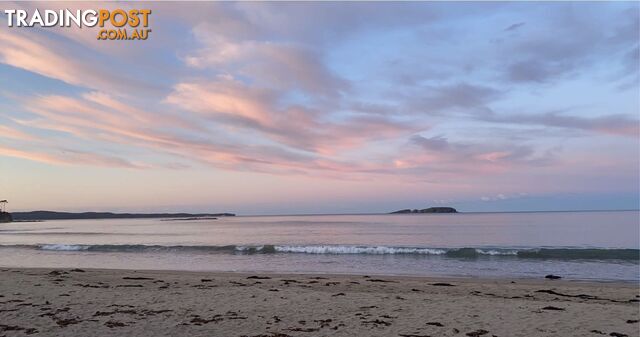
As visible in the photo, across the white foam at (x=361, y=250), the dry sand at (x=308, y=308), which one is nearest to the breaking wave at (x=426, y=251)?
the white foam at (x=361, y=250)

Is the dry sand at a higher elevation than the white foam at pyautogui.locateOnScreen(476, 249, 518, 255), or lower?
higher

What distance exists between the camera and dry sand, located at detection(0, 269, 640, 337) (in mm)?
8170

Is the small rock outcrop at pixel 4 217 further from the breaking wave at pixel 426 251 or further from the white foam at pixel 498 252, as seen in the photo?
the white foam at pixel 498 252

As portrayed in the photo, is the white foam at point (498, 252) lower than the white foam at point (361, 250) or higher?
higher

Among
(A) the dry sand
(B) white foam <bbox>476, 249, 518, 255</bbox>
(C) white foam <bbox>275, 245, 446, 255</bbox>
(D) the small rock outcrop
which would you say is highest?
(A) the dry sand

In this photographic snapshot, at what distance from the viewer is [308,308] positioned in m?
10.3

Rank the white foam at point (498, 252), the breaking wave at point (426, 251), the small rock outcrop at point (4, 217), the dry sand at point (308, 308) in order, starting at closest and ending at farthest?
the dry sand at point (308, 308)
the breaking wave at point (426, 251)
the white foam at point (498, 252)
the small rock outcrop at point (4, 217)

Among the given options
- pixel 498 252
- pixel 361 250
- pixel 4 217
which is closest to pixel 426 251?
pixel 361 250

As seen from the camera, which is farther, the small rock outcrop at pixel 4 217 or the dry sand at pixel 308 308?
the small rock outcrop at pixel 4 217

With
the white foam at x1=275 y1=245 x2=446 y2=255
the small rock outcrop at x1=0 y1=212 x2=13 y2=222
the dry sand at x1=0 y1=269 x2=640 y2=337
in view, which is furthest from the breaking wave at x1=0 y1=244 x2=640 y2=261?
the small rock outcrop at x1=0 y1=212 x2=13 y2=222

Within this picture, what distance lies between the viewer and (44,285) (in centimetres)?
1313

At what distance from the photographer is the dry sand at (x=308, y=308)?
322 inches

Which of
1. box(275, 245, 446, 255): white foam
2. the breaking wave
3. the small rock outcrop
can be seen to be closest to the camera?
the breaking wave

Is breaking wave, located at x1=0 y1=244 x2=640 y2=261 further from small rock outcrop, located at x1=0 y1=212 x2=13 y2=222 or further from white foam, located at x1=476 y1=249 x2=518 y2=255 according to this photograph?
small rock outcrop, located at x1=0 y1=212 x2=13 y2=222
